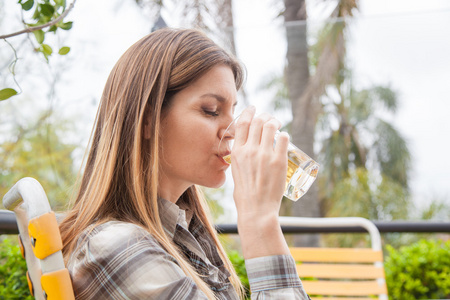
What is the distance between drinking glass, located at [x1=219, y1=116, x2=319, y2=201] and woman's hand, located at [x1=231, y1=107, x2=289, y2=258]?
157 mm

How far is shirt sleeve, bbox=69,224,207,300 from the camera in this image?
2.60ft

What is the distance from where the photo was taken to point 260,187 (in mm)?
863

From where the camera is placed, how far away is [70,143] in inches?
152

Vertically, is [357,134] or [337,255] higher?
[337,255]

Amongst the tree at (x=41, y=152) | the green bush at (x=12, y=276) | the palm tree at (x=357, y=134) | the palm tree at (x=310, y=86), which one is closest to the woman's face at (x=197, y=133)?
the green bush at (x=12, y=276)

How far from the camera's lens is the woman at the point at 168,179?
82 cm

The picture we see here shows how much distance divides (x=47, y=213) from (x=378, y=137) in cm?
808

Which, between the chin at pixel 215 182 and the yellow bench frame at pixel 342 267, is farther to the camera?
the yellow bench frame at pixel 342 267

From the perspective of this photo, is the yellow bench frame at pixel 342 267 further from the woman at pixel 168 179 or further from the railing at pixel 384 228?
the woman at pixel 168 179

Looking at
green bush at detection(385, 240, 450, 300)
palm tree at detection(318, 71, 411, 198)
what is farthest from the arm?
palm tree at detection(318, 71, 411, 198)

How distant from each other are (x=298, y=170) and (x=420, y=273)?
2337 mm

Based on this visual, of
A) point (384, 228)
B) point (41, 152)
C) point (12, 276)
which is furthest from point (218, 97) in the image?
point (41, 152)

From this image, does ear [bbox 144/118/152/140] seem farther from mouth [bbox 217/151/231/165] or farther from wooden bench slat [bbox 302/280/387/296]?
wooden bench slat [bbox 302/280/387/296]

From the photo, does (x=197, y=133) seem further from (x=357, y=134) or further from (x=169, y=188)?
(x=357, y=134)
